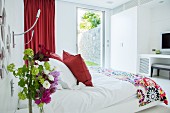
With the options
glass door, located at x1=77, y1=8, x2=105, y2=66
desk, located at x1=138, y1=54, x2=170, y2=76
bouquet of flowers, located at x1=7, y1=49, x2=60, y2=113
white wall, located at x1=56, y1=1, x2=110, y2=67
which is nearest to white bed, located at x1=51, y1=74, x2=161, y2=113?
bouquet of flowers, located at x1=7, y1=49, x2=60, y2=113

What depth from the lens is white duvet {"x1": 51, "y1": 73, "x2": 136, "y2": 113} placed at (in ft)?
3.86

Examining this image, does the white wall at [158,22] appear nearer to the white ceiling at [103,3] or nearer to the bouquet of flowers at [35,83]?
the white ceiling at [103,3]

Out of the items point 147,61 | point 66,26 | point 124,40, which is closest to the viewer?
point 147,61

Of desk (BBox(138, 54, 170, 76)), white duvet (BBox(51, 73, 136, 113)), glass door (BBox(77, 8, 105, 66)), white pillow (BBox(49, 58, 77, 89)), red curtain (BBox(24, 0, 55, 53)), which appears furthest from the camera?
glass door (BBox(77, 8, 105, 66))

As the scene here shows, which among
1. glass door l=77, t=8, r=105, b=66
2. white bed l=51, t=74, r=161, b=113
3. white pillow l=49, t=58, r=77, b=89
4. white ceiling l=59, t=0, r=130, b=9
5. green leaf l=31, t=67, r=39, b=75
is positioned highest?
white ceiling l=59, t=0, r=130, b=9

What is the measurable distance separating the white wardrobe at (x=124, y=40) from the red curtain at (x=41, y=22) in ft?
7.88

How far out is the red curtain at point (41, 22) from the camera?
4051 mm

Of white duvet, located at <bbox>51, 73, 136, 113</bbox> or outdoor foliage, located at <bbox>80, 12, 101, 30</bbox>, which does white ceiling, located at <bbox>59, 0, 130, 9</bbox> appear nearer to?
outdoor foliage, located at <bbox>80, 12, 101, 30</bbox>

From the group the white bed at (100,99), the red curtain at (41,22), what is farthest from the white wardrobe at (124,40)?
the white bed at (100,99)

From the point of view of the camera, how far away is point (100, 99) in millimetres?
1321

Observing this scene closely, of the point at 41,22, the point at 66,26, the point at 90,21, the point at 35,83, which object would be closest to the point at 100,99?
the point at 35,83

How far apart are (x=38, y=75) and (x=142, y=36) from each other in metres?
4.62

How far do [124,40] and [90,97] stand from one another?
408 centimetres

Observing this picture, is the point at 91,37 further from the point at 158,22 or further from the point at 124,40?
the point at 158,22
